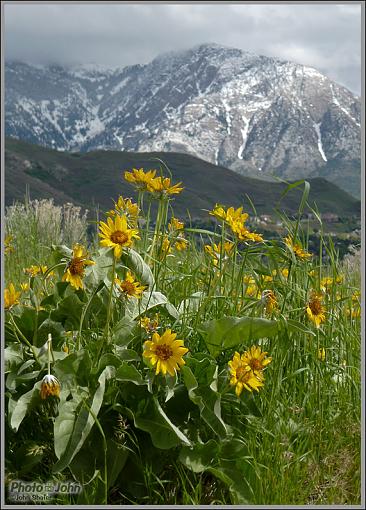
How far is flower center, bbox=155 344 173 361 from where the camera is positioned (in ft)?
5.01

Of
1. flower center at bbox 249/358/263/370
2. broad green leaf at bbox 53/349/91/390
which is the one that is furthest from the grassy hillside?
flower center at bbox 249/358/263/370

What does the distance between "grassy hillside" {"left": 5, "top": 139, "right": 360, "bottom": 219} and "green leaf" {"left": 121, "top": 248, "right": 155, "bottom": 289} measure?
127181 mm

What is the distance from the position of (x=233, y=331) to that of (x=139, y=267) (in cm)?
34

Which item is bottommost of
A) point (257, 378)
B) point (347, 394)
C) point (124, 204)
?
point (347, 394)

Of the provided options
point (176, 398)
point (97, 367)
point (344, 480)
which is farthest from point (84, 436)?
point (344, 480)

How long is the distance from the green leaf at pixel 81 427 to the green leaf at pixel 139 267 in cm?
41

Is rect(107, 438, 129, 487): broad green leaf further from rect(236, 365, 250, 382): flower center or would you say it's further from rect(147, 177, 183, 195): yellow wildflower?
rect(147, 177, 183, 195): yellow wildflower

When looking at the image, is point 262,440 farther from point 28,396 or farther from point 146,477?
point 28,396

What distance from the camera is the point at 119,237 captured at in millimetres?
1564

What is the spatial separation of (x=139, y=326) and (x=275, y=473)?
21.0 inches

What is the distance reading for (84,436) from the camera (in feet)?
4.98

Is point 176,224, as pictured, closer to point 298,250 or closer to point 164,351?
point 298,250

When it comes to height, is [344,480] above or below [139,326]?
below

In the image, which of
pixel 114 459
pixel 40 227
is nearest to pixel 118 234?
pixel 114 459
